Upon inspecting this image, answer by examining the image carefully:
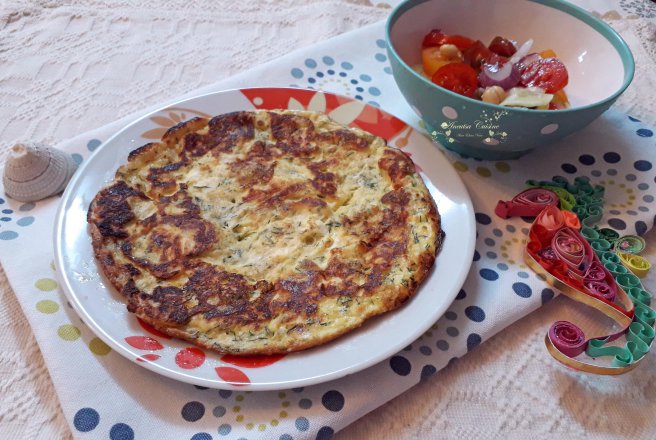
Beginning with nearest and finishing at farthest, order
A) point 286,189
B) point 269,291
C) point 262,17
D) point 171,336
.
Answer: point 171,336
point 269,291
point 286,189
point 262,17

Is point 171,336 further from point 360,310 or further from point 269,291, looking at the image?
point 360,310

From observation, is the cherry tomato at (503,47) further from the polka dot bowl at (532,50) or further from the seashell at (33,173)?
the seashell at (33,173)

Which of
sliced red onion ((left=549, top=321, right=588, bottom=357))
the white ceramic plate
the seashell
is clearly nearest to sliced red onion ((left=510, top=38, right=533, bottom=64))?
the white ceramic plate

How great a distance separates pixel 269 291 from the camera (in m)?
1.53

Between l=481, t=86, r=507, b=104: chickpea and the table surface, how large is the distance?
28.3 inches

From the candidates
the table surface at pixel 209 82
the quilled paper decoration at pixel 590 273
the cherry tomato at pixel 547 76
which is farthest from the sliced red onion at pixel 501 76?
the table surface at pixel 209 82

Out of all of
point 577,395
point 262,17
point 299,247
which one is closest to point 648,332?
point 577,395

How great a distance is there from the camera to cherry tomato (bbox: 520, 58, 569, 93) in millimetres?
1981

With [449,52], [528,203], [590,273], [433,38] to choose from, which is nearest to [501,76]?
[449,52]

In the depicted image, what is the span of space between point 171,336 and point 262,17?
6.78 feet

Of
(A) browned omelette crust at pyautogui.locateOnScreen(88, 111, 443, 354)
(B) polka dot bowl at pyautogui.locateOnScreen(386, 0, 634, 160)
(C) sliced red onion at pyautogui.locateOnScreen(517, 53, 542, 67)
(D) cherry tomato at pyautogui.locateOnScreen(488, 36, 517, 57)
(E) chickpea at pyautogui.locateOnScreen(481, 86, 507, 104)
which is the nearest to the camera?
(A) browned omelette crust at pyautogui.locateOnScreen(88, 111, 443, 354)

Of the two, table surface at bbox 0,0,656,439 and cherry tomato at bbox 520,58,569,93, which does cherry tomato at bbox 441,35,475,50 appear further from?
table surface at bbox 0,0,656,439

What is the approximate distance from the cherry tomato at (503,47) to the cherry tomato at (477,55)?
5 cm

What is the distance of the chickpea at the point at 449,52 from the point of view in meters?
2.11
